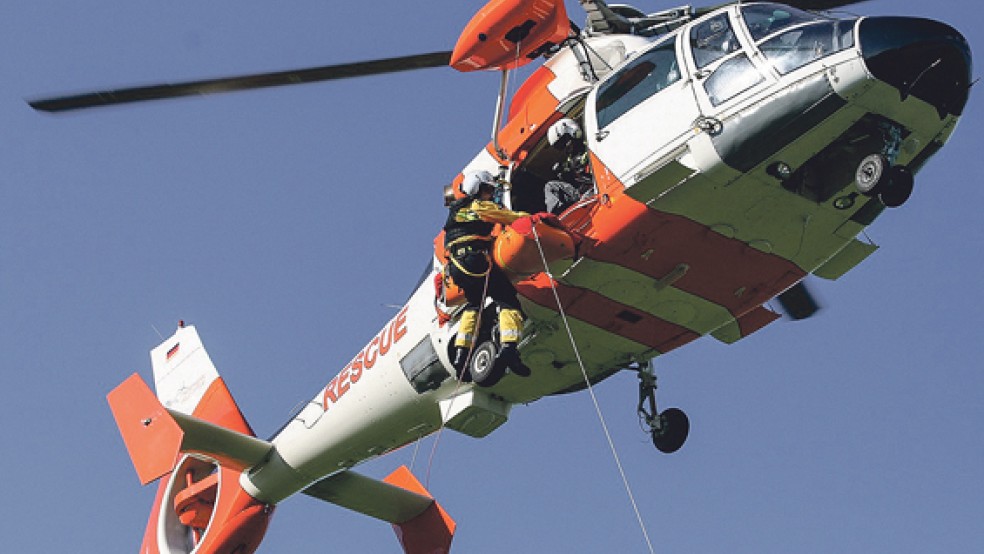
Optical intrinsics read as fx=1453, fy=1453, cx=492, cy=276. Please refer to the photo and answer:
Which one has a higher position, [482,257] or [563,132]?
[563,132]

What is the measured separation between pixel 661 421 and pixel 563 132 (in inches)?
145

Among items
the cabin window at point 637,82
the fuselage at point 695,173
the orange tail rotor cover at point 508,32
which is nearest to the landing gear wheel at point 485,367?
the fuselage at point 695,173

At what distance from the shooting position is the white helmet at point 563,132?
13.3 m

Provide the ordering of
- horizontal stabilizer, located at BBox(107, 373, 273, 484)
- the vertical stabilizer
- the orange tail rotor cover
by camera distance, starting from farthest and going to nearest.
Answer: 1. the vertical stabilizer
2. horizontal stabilizer, located at BBox(107, 373, 273, 484)
3. the orange tail rotor cover

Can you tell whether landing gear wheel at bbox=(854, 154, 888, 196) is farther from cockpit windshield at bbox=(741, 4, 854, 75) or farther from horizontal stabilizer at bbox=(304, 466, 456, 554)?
horizontal stabilizer at bbox=(304, 466, 456, 554)

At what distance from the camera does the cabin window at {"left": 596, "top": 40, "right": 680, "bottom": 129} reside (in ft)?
41.5

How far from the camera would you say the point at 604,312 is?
13781 mm

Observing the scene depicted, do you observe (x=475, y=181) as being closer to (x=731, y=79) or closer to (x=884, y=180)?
(x=731, y=79)

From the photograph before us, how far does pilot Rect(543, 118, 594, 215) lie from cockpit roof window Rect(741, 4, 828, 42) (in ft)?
6.29

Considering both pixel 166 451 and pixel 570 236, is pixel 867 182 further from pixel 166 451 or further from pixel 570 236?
pixel 166 451

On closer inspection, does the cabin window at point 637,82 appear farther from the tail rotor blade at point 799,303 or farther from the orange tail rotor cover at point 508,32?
the tail rotor blade at point 799,303

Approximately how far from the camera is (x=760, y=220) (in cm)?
1269

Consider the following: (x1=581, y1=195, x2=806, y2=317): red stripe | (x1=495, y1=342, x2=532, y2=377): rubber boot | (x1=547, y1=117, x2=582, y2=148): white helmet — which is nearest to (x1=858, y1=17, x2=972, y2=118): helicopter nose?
(x1=581, y1=195, x2=806, y2=317): red stripe

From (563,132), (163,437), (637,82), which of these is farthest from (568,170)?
(163,437)
